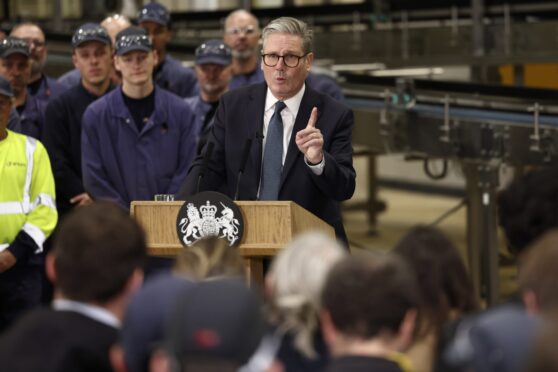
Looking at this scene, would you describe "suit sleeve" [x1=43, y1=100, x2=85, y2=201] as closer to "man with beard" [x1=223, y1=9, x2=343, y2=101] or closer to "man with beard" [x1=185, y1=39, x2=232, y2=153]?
"man with beard" [x1=185, y1=39, x2=232, y2=153]

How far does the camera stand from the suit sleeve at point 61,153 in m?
7.06

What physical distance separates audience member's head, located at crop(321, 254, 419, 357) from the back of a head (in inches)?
10.3

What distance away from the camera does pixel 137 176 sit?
Result: 6.46 metres

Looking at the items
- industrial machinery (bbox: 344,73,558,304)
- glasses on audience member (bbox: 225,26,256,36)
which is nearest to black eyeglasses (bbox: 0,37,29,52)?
glasses on audience member (bbox: 225,26,256,36)

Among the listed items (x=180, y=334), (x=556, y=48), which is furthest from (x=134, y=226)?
(x=556, y=48)

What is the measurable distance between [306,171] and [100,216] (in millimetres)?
2140

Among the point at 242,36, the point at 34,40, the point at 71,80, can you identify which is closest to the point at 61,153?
the point at 71,80

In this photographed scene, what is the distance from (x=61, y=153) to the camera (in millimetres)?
7105

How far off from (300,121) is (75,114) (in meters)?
1.97

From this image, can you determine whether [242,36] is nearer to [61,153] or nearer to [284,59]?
[61,153]

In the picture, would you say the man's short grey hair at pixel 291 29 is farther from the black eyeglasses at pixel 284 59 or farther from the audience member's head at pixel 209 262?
the audience member's head at pixel 209 262

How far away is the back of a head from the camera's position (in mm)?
2967

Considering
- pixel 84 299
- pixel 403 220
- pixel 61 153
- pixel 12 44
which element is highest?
pixel 12 44

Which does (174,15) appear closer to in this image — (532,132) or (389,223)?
(389,223)
